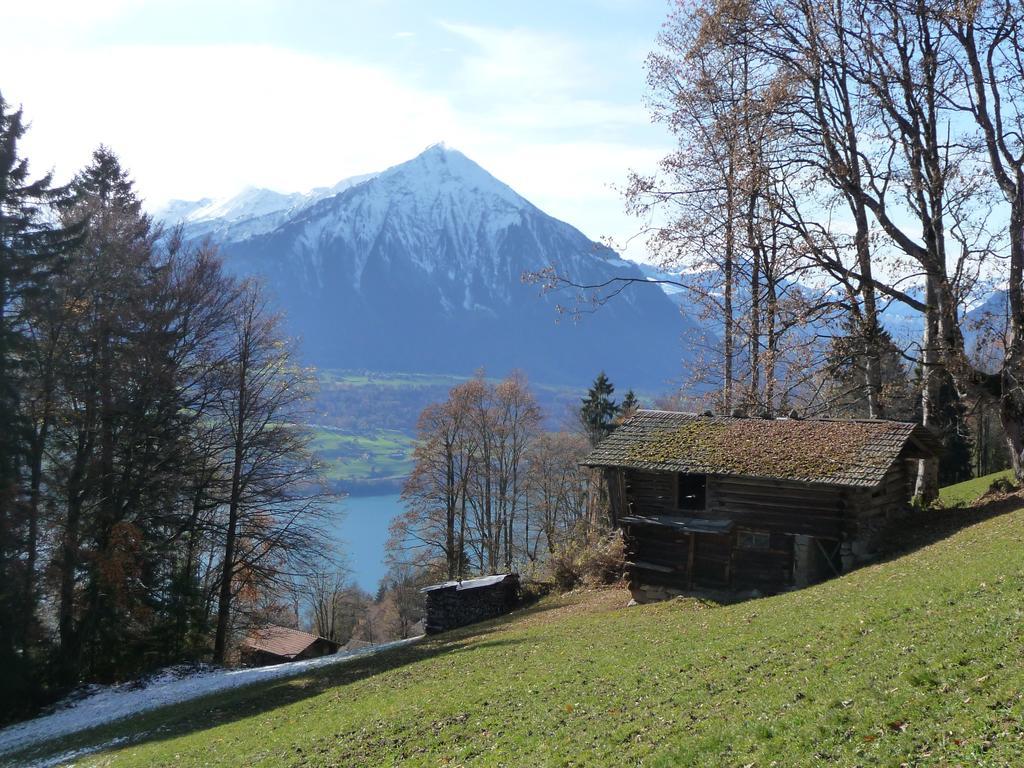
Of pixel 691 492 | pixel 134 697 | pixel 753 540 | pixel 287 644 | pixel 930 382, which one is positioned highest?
pixel 930 382

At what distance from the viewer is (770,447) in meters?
25.6

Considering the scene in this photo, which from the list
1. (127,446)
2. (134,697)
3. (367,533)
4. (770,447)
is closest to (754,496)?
(770,447)

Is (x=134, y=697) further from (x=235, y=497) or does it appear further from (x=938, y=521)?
(x=938, y=521)

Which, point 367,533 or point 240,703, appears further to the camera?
point 367,533

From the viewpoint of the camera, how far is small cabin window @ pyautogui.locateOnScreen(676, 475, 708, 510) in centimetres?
2706

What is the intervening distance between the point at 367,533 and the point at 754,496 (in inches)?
5073

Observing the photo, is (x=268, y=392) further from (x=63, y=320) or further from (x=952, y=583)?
(x=952, y=583)

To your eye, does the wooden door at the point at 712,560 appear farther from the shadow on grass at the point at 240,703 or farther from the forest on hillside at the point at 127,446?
the forest on hillside at the point at 127,446

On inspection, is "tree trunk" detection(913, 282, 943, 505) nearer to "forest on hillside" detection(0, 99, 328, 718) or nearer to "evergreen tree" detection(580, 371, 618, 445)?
"forest on hillside" detection(0, 99, 328, 718)

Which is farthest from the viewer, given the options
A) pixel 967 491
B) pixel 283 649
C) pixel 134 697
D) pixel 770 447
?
pixel 283 649

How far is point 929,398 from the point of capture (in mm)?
25312

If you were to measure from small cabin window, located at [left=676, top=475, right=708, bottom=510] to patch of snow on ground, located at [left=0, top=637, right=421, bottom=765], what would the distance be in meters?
12.8

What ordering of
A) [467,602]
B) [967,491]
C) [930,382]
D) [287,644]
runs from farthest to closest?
[287,644], [467,602], [967,491], [930,382]

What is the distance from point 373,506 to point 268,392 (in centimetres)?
14057
